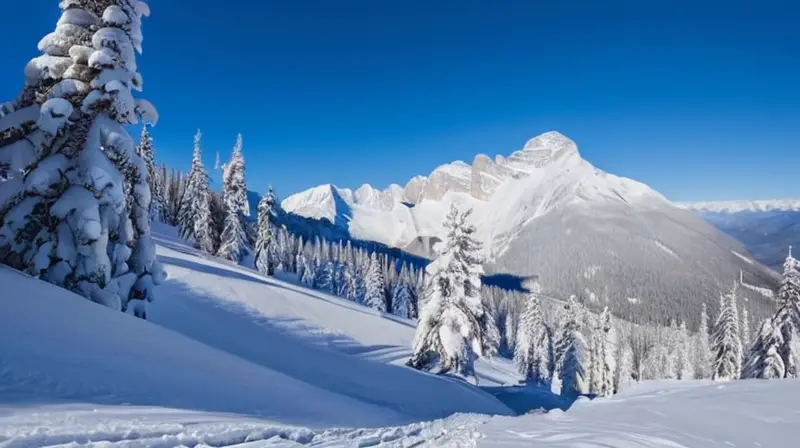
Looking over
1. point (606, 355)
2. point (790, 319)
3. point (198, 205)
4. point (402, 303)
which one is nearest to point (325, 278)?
point (402, 303)

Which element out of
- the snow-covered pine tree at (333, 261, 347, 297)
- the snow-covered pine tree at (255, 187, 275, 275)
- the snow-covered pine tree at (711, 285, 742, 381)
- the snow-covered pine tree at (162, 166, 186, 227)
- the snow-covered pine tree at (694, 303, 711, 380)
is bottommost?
the snow-covered pine tree at (694, 303, 711, 380)

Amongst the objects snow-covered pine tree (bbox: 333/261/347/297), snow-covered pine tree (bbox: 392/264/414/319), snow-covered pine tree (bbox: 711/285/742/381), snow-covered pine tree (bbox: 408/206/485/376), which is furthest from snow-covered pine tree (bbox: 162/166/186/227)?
snow-covered pine tree (bbox: 711/285/742/381)

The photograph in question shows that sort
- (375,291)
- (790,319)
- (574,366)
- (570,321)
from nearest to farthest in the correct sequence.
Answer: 1. (790,319)
2. (574,366)
3. (570,321)
4. (375,291)

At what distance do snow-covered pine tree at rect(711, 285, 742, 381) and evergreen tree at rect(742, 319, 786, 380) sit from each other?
28.7ft

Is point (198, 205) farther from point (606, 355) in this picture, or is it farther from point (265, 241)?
point (606, 355)

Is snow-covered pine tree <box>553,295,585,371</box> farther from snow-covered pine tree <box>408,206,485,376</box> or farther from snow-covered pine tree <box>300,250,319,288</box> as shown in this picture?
snow-covered pine tree <box>300,250,319,288</box>

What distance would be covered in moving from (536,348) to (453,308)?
130 ft

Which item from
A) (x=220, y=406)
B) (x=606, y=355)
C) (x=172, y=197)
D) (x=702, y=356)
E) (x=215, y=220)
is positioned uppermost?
(x=172, y=197)

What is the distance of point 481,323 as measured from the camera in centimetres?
2577

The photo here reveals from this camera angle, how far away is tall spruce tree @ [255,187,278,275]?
54.1 metres

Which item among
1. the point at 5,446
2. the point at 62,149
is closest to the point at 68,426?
the point at 5,446

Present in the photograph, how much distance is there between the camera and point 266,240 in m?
55.0

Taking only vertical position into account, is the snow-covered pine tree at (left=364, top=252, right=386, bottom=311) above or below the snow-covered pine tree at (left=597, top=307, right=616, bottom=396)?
above

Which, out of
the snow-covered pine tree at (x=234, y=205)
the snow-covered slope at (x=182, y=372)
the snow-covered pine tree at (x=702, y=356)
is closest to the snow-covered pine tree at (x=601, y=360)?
the snow-covered slope at (x=182, y=372)
